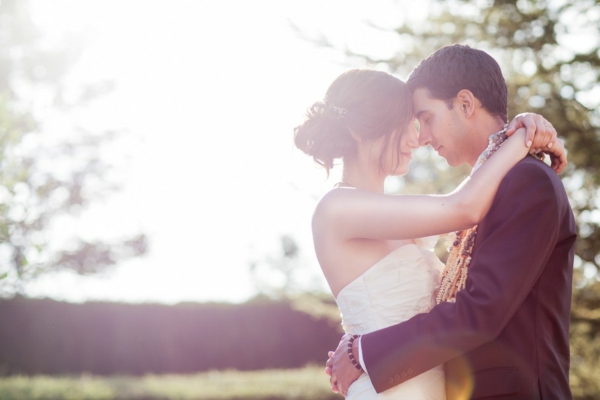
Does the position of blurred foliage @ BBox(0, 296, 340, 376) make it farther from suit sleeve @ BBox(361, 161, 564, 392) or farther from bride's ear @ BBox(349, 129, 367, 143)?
suit sleeve @ BBox(361, 161, 564, 392)

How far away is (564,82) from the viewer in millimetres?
7969

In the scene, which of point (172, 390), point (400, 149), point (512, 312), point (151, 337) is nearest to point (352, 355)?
Answer: point (512, 312)

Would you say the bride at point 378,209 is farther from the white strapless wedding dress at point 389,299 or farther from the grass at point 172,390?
the grass at point 172,390

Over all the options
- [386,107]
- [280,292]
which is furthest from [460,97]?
[280,292]

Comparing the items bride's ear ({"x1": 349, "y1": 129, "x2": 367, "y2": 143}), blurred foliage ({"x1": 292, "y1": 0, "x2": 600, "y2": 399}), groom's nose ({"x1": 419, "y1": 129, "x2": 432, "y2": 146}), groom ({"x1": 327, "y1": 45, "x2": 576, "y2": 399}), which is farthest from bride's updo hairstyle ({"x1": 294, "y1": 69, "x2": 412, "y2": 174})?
blurred foliage ({"x1": 292, "y1": 0, "x2": 600, "y2": 399})

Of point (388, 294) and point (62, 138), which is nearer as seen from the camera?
point (388, 294)

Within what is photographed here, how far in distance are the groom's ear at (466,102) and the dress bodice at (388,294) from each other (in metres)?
0.71

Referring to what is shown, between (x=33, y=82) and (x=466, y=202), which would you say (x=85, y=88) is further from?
(x=466, y=202)

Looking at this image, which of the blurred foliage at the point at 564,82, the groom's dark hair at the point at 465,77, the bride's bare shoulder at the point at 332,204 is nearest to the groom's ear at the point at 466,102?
the groom's dark hair at the point at 465,77

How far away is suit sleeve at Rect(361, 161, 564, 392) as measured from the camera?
274 cm

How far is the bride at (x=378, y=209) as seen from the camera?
298cm

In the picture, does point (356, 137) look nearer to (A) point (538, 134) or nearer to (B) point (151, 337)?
(A) point (538, 134)

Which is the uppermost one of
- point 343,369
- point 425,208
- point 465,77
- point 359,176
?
point 465,77

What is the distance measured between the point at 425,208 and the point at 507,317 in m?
0.55
